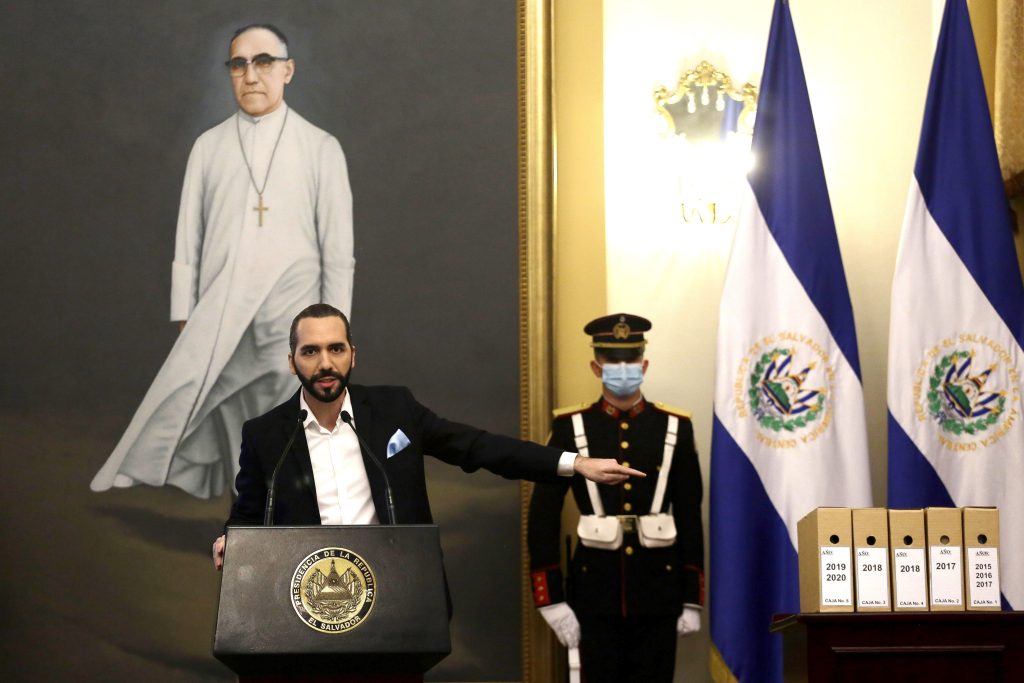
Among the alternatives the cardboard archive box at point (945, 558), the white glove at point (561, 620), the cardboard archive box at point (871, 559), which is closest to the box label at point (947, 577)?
the cardboard archive box at point (945, 558)

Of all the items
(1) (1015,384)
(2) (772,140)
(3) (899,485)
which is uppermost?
(2) (772,140)

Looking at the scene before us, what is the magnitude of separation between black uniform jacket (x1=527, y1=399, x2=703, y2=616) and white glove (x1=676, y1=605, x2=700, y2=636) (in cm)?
3

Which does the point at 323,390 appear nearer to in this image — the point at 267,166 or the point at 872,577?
the point at 872,577

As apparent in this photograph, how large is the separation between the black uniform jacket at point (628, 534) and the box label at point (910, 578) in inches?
52.4

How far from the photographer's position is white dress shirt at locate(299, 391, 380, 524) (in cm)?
321

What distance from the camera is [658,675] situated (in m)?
4.64

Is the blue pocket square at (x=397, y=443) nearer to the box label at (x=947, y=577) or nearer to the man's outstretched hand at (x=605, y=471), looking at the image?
the man's outstretched hand at (x=605, y=471)

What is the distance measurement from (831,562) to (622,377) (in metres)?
1.53

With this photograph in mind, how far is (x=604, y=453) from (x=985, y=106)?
190cm

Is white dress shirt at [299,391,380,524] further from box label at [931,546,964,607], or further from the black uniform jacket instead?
the black uniform jacket

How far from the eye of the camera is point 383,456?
3213mm

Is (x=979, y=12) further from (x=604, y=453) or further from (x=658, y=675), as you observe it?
(x=658, y=675)

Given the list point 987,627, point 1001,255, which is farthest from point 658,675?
point 1001,255

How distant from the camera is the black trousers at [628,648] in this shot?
4.65 m
